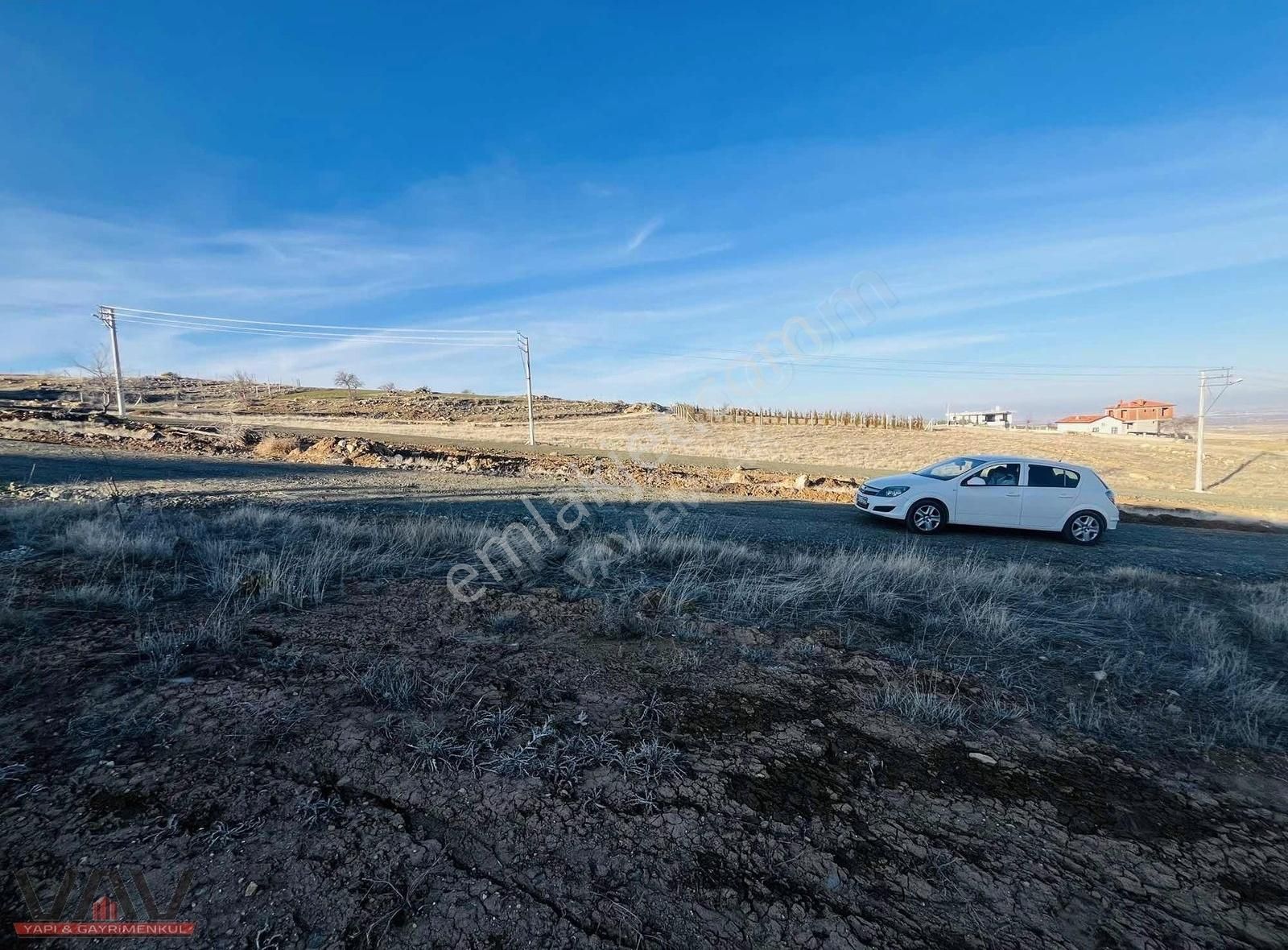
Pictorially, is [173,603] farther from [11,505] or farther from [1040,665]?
[1040,665]

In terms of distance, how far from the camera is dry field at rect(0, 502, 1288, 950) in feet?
6.59

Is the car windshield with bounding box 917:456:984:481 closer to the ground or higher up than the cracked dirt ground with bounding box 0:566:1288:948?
higher up

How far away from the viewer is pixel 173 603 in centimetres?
470

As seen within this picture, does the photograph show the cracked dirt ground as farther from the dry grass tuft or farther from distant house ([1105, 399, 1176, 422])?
distant house ([1105, 399, 1176, 422])

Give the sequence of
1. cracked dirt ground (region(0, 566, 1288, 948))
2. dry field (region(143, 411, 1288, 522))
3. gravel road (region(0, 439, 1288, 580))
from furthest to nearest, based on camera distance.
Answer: dry field (region(143, 411, 1288, 522)) < gravel road (region(0, 439, 1288, 580)) < cracked dirt ground (region(0, 566, 1288, 948))

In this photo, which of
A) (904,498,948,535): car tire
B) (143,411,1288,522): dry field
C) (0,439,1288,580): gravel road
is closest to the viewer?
(0,439,1288,580): gravel road

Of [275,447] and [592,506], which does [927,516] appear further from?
[275,447]

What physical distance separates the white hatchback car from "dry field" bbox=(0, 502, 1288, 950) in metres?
6.39

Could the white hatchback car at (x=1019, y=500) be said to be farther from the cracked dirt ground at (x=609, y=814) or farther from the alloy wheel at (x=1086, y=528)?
the cracked dirt ground at (x=609, y=814)

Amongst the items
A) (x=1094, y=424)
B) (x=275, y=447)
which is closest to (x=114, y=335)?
(x=275, y=447)

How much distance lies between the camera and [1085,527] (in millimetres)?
11773

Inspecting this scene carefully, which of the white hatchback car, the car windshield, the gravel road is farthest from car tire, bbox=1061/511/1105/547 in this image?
the car windshield

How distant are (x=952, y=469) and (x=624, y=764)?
12.2m

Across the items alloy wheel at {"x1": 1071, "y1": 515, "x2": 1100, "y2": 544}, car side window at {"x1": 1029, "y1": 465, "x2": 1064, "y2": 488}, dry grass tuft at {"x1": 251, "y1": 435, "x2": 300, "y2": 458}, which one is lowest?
alloy wheel at {"x1": 1071, "y1": 515, "x2": 1100, "y2": 544}
